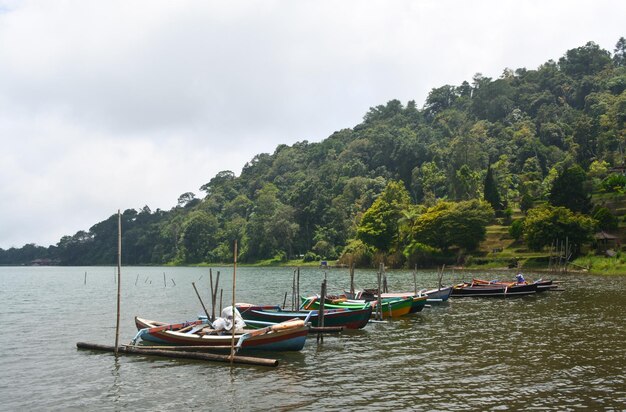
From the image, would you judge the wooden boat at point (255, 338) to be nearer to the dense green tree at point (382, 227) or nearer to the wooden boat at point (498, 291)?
the wooden boat at point (498, 291)

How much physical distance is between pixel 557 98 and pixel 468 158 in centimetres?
7092

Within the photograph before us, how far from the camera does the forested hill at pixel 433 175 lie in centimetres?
10725

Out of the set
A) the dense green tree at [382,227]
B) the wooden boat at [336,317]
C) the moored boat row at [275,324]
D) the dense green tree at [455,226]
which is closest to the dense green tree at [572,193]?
the dense green tree at [455,226]

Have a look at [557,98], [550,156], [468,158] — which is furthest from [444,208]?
[557,98]

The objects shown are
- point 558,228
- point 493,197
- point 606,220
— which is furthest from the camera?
point 493,197

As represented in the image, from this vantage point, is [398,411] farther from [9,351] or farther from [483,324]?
[9,351]

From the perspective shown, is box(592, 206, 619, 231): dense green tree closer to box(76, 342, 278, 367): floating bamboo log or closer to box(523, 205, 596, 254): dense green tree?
box(523, 205, 596, 254): dense green tree

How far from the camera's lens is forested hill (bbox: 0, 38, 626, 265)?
107 meters

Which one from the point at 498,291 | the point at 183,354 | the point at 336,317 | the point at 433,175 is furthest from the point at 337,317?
the point at 433,175

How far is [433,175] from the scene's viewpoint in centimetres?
13650

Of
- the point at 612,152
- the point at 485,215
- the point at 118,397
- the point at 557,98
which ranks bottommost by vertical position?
the point at 118,397

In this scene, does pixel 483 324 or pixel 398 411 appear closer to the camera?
pixel 398 411

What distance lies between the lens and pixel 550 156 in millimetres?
135250

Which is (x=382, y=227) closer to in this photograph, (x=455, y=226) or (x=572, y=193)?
(x=455, y=226)
